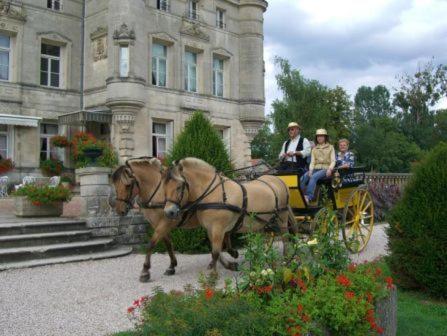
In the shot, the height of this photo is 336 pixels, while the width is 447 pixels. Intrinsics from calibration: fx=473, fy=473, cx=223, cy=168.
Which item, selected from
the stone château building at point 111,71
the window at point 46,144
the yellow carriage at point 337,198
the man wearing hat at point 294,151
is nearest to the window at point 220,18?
the stone château building at point 111,71

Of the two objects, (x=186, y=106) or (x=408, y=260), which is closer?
(x=408, y=260)

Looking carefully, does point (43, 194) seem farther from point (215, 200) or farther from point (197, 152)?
point (215, 200)

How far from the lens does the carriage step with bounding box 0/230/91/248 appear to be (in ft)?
28.1

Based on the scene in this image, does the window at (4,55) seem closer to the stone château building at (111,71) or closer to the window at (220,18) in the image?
the stone château building at (111,71)

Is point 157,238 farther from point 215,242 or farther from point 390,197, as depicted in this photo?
point 390,197

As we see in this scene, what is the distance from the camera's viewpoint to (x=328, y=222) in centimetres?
468

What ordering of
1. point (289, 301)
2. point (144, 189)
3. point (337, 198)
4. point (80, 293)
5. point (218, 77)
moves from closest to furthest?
point (289, 301)
point (80, 293)
point (144, 189)
point (337, 198)
point (218, 77)

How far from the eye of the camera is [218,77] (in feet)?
82.9

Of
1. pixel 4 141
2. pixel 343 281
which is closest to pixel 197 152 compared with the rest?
pixel 343 281

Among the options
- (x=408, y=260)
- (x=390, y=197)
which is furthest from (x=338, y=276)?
(x=390, y=197)

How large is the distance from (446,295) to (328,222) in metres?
2.33

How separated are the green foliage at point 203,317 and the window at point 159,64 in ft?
64.2

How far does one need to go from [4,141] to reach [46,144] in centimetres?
190

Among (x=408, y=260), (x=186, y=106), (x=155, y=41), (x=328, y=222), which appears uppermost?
(x=155, y=41)
